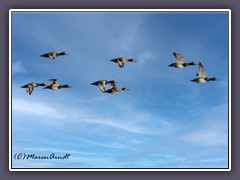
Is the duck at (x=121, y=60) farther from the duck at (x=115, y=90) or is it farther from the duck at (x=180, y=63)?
the duck at (x=180, y=63)

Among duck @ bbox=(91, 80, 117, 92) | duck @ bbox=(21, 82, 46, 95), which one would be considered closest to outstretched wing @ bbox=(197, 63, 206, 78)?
duck @ bbox=(91, 80, 117, 92)

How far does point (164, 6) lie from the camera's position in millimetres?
9516

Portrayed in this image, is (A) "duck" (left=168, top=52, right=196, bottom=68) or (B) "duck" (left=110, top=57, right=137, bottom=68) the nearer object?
(B) "duck" (left=110, top=57, right=137, bottom=68)

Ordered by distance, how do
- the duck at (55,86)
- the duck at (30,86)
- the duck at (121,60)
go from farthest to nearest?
1. the duck at (55,86)
2. the duck at (121,60)
3. the duck at (30,86)

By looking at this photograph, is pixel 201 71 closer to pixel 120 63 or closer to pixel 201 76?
pixel 201 76

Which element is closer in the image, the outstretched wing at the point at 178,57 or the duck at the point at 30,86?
the duck at the point at 30,86

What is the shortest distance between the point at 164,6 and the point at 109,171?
4202 mm

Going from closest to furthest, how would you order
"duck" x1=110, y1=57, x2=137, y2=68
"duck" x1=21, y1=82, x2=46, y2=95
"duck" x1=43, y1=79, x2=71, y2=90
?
"duck" x1=21, y1=82, x2=46, y2=95 < "duck" x1=110, y1=57, x2=137, y2=68 < "duck" x1=43, y1=79, x2=71, y2=90

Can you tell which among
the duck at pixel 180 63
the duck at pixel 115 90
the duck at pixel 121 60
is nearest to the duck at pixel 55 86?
the duck at pixel 115 90

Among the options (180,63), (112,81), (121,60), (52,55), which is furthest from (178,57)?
(52,55)

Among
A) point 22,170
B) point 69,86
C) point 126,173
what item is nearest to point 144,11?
point 69,86

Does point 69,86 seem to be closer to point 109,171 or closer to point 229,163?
point 109,171

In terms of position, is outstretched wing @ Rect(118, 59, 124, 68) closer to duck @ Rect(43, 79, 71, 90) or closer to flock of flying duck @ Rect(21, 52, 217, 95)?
flock of flying duck @ Rect(21, 52, 217, 95)

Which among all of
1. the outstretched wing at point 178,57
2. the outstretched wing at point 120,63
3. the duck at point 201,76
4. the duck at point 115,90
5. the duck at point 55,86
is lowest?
the duck at point 115,90
